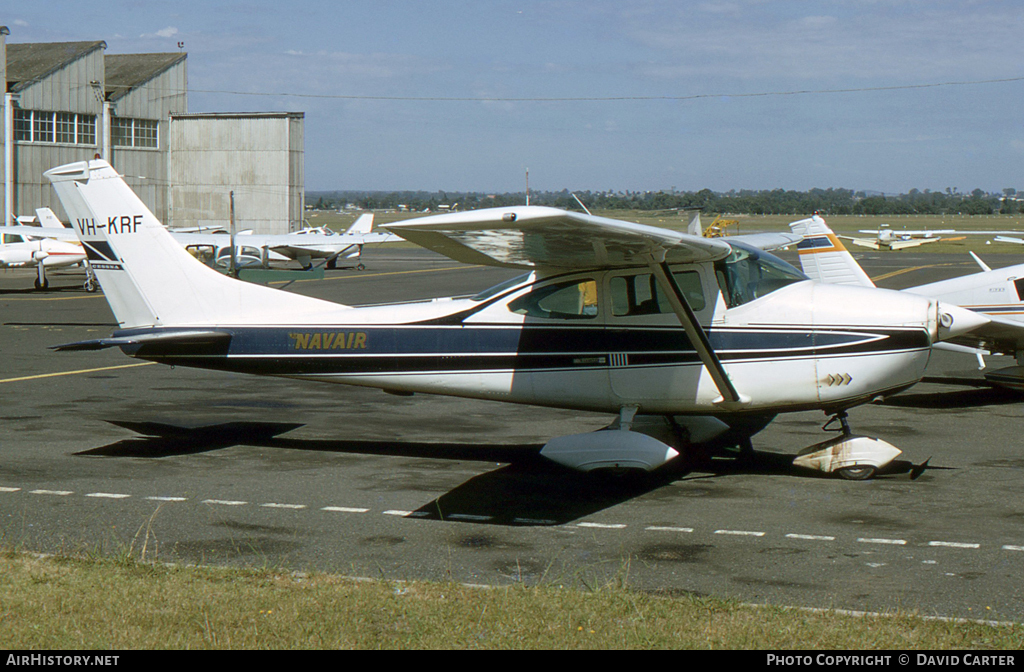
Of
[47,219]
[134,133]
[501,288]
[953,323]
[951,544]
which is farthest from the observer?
[134,133]

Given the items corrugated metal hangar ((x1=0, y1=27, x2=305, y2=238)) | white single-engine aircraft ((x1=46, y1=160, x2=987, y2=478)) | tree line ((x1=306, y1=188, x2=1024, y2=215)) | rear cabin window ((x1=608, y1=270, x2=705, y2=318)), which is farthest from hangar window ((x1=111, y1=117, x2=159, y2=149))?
rear cabin window ((x1=608, y1=270, x2=705, y2=318))

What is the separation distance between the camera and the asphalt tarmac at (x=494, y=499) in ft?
21.1

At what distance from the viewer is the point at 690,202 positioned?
15.5m

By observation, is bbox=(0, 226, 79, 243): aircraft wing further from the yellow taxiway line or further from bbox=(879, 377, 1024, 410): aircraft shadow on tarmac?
bbox=(879, 377, 1024, 410): aircraft shadow on tarmac

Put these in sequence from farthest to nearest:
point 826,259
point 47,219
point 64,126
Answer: point 64,126 < point 47,219 < point 826,259

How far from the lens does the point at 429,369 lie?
9.55m

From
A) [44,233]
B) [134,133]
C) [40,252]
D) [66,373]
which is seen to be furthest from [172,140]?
[66,373]

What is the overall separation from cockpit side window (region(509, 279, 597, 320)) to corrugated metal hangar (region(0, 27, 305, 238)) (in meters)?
50.3

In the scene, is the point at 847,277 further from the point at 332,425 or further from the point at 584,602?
the point at 584,602

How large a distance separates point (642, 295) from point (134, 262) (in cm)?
525

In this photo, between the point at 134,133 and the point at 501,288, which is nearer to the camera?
the point at 501,288

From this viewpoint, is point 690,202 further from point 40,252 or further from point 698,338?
point 40,252
